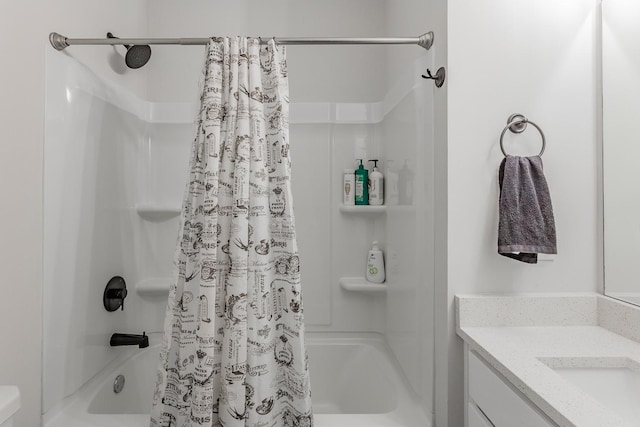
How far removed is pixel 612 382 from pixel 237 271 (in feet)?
3.35

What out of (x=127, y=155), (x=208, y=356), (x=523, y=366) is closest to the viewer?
(x=523, y=366)

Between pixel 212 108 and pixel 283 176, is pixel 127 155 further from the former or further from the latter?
pixel 283 176

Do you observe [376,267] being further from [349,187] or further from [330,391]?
[330,391]

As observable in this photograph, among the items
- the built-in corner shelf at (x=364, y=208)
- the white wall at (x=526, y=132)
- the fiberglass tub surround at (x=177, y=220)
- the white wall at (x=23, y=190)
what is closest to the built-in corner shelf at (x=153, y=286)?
the fiberglass tub surround at (x=177, y=220)

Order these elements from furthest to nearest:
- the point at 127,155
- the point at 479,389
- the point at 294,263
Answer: the point at 127,155 → the point at 294,263 → the point at 479,389

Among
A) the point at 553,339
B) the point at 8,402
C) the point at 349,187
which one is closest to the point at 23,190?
the point at 8,402

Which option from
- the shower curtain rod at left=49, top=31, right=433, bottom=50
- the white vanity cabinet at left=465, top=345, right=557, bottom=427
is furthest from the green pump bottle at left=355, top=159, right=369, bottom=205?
the white vanity cabinet at left=465, top=345, right=557, bottom=427

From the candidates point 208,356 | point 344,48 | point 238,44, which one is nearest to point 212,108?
point 238,44

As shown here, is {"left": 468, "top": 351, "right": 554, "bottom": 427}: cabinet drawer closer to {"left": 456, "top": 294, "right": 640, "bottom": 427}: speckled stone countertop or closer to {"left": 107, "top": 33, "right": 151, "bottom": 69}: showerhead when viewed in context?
{"left": 456, "top": 294, "right": 640, "bottom": 427}: speckled stone countertop

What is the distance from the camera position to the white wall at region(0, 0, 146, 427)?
3.92 feet

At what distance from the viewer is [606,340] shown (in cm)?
110

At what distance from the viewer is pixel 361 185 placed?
216cm

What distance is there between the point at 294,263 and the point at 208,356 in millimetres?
380

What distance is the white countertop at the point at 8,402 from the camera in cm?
91
